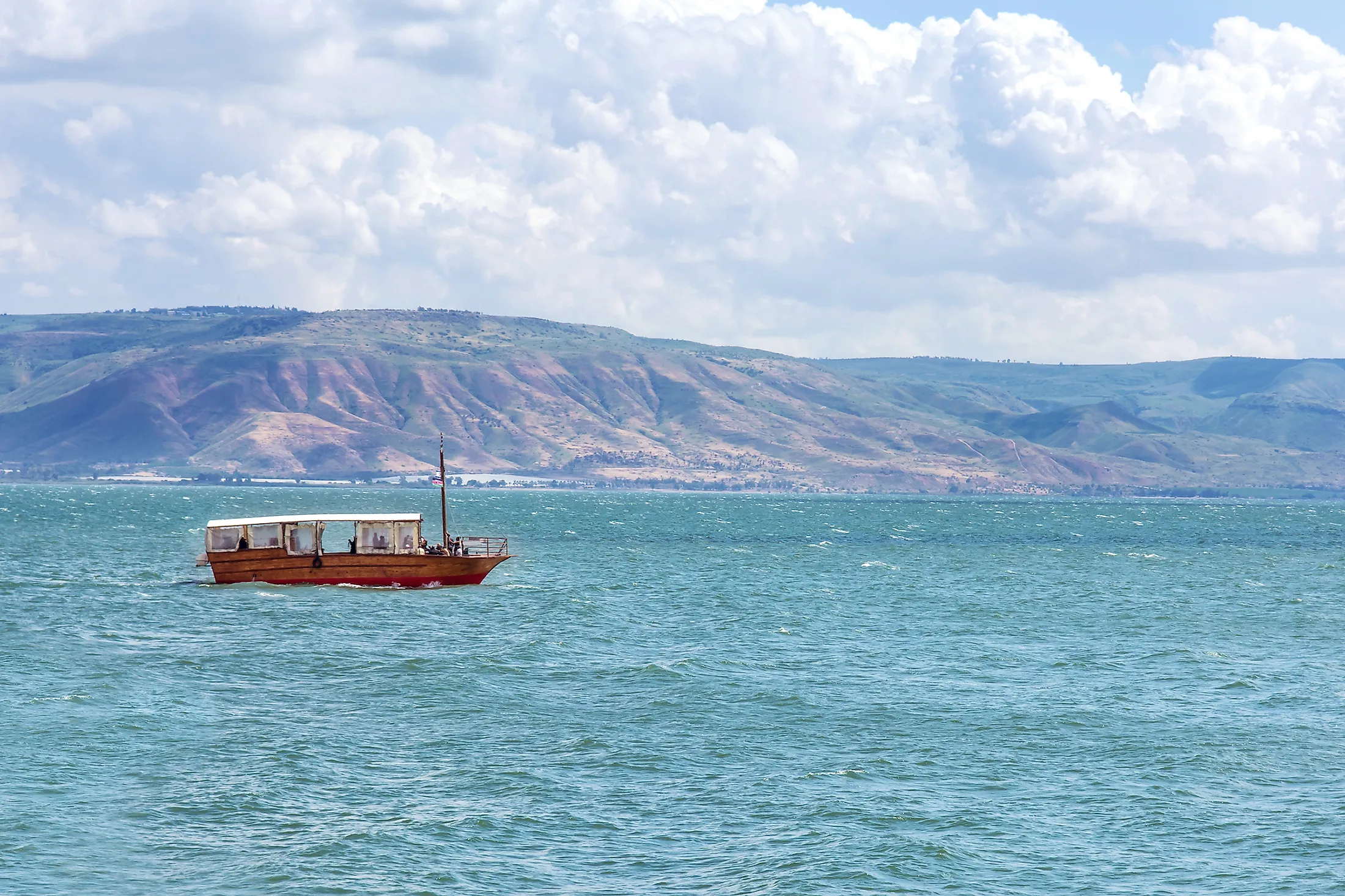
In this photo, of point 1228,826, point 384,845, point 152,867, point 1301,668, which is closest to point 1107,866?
point 1228,826

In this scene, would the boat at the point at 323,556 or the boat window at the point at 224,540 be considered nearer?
the boat at the point at 323,556

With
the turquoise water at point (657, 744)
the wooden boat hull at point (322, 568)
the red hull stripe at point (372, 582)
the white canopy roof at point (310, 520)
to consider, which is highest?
the white canopy roof at point (310, 520)

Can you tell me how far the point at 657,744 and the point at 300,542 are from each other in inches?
1906

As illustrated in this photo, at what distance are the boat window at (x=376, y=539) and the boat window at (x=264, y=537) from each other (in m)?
4.77

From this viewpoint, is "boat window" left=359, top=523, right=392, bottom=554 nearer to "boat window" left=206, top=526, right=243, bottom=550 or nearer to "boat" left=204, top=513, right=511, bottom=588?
"boat" left=204, top=513, right=511, bottom=588

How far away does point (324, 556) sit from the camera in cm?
8400

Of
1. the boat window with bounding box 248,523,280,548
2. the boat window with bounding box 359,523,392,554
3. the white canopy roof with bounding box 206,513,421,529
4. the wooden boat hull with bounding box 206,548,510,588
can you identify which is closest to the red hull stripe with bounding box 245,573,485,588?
the wooden boat hull with bounding box 206,548,510,588

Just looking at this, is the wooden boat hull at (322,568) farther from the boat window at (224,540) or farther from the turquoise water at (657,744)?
the turquoise water at (657,744)

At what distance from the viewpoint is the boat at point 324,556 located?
8400cm

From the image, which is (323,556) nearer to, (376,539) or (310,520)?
(310,520)

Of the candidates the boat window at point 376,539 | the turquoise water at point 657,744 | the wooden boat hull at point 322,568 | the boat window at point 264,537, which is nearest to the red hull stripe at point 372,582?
the wooden boat hull at point 322,568

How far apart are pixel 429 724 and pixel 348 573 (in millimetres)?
40844

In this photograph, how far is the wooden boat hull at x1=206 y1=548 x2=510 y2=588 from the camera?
3305 inches

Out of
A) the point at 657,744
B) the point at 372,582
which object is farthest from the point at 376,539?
the point at 657,744
